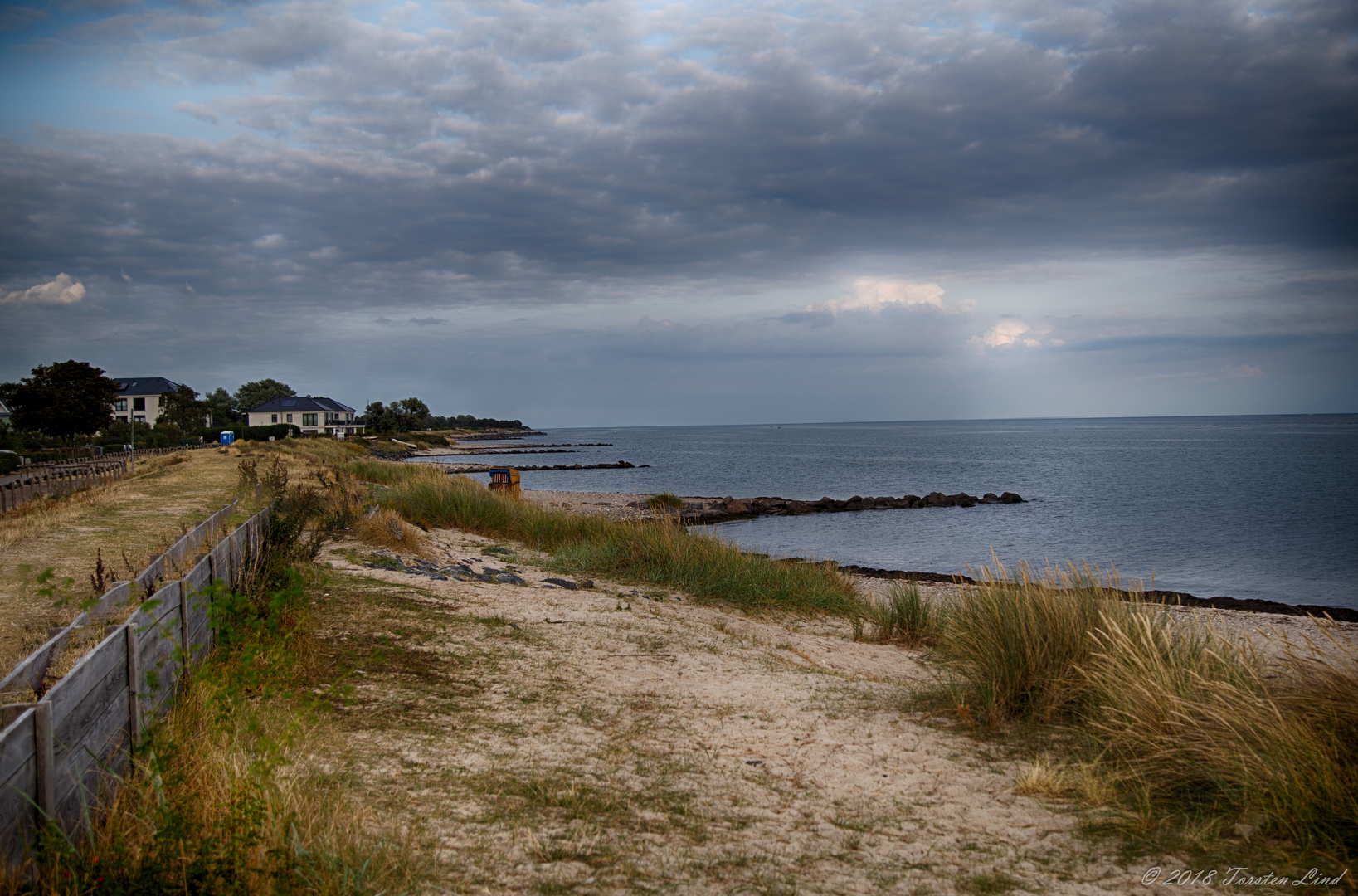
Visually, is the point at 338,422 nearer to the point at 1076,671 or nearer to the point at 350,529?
the point at 350,529

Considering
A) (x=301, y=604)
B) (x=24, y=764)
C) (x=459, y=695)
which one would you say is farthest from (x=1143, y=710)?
(x=301, y=604)

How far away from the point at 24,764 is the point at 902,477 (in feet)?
208

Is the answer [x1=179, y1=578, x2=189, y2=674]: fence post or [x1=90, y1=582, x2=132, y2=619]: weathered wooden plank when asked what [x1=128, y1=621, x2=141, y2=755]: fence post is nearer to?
[x1=179, y1=578, x2=189, y2=674]: fence post

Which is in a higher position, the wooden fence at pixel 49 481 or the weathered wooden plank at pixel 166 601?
the weathered wooden plank at pixel 166 601

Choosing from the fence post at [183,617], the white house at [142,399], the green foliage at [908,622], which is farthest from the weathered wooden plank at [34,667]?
the white house at [142,399]

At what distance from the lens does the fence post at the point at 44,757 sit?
3.16 metres

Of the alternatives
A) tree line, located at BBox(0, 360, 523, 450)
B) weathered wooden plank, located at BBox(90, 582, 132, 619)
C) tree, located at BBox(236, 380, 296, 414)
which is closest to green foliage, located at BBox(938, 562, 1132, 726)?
weathered wooden plank, located at BBox(90, 582, 132, 619)

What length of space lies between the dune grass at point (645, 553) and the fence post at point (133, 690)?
30.7 feet

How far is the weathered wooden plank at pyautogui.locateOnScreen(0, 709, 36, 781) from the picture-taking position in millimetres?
2900

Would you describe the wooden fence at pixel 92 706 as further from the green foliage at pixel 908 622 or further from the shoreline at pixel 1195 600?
the shoreline at pixel 1195 600

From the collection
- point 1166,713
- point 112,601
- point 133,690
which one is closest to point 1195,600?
point 1166,713

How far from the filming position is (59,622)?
7.41 metres

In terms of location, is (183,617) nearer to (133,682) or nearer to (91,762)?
(133,682)

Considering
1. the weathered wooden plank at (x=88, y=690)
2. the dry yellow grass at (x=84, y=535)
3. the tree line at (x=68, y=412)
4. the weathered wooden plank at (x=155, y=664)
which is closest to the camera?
the weathered wooden plank at (x=88, y=690)
